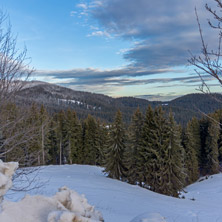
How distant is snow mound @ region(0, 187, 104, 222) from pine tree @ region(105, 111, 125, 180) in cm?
1929

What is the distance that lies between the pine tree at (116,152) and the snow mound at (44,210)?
19293 millimetres

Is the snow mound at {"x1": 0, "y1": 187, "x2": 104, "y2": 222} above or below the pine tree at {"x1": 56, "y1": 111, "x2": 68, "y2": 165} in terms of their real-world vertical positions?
above

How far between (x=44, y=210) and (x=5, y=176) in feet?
2.44

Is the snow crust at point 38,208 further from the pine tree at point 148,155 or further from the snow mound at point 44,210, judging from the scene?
the pine tree at point 148,155

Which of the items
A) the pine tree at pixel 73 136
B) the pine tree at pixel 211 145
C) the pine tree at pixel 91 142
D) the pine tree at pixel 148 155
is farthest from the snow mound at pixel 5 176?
the pine tree at pixel 211 145

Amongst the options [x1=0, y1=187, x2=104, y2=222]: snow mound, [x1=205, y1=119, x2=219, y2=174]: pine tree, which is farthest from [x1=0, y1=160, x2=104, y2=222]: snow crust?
[x1=205, y1=119, x2=219, y2=174]: pine tree

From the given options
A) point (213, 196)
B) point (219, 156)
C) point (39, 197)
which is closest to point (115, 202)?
point (39, 197)

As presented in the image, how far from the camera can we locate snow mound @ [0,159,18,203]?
3.03m

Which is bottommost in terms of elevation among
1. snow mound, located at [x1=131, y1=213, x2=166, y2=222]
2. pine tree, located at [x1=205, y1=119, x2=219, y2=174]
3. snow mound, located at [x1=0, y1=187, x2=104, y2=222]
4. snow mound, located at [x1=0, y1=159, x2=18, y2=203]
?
pine tree, located at [x1=205, y1=119, x2=219, y2=174]

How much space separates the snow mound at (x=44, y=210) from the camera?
2795mm

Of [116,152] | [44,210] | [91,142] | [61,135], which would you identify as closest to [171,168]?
[116,152]

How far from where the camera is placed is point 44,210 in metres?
3.18

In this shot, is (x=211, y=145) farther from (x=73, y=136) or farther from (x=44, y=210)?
(x=44, y=210)

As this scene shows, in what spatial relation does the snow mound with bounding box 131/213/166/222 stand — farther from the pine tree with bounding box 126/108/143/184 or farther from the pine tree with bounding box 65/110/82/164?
the pine tree with bounding box 65/110/82/164
